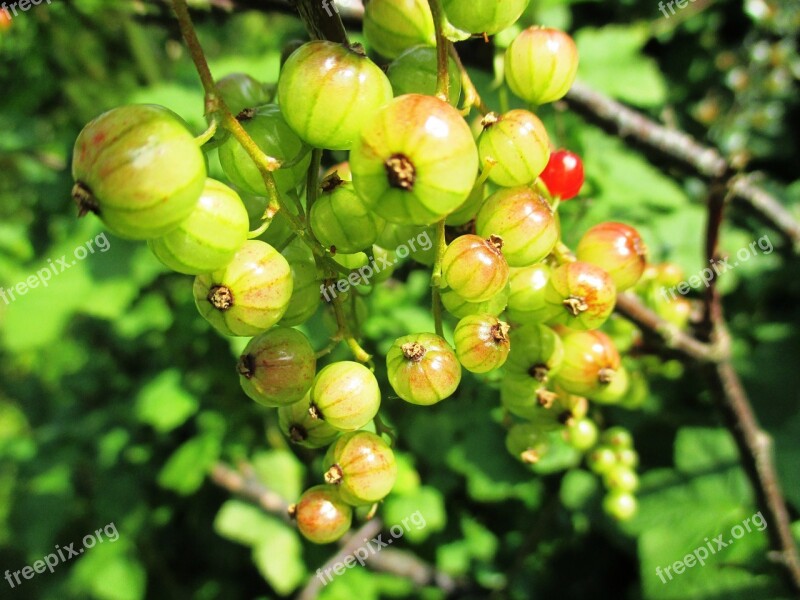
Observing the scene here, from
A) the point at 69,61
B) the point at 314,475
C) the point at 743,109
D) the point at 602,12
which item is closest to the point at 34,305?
the point at 69,61

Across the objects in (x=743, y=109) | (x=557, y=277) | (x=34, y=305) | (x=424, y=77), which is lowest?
(x=743, y=109)

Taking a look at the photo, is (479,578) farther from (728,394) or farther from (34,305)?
(34,305)

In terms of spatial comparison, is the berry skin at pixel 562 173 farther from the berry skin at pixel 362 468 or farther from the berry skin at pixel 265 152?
the berry skin at pixel 362 468

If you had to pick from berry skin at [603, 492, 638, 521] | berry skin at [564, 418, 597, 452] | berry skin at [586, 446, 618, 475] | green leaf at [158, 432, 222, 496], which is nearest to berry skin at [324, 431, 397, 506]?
berry skin at [564, 418, 597, 452]

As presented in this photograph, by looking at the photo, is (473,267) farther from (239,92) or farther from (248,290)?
(239,92)

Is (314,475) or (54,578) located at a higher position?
(314,475)

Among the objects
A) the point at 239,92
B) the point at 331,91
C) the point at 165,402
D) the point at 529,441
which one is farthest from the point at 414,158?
the point at 165,402

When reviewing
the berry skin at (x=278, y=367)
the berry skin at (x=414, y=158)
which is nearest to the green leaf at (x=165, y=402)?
the berry skin at (x=278, y=367)
